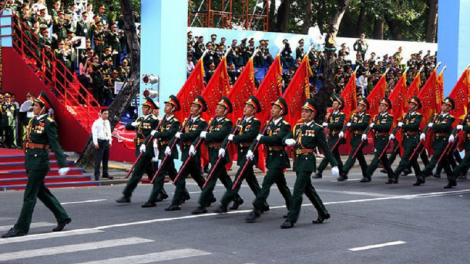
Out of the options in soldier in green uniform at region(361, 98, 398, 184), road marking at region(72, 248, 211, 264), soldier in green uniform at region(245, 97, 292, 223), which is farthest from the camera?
soldier in green uniform at region(361, 98, 398, 184)

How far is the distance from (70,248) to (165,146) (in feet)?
16.0

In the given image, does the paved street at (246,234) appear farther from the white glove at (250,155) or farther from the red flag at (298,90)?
the red flag at (298,90)

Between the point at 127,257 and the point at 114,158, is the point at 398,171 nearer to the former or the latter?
the point at 114,158

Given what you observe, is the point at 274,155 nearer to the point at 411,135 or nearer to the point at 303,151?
the point at 303,151

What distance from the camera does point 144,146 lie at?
14.8 m

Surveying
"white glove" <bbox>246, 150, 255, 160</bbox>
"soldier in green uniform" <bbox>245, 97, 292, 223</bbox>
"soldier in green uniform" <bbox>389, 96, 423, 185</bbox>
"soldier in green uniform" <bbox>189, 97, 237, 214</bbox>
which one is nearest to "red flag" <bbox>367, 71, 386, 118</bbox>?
"soldier in green uniform" <bbox>389, 96, 423, 185</bbox>

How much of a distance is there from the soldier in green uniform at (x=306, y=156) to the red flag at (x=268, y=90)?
299 centimetres

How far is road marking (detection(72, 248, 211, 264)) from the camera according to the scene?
9.65 m

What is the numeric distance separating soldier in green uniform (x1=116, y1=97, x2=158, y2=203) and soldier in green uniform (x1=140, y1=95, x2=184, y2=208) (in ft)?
0.69

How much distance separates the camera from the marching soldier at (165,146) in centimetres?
1460

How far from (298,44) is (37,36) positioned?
41.0ft

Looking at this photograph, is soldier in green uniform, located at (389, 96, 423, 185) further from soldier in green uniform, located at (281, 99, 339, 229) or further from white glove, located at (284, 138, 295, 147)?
white glove, located at (284, 138, 295, 147)

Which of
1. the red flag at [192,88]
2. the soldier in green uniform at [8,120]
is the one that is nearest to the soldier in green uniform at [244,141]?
the red flag at [192,88]

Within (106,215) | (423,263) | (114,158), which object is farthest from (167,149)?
(114,158)
